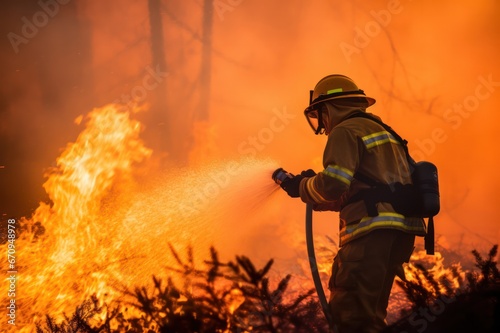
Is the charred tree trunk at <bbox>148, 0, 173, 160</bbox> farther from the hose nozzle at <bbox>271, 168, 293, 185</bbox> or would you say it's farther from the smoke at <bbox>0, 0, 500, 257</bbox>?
the hose nozzle at <bbox>271, 168, 293, 185</bbox>

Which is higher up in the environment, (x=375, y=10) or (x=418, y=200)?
(x=375, y=10)

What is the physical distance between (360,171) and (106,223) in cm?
557

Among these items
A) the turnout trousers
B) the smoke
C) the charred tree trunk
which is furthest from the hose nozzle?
the charred tree trunk

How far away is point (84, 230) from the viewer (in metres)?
6.59

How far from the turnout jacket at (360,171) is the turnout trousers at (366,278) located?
0.26ft

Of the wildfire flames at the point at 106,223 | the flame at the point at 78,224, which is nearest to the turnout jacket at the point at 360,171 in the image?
the wildfire flames at the point at 106,223

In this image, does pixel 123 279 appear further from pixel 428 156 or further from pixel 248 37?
pixel 428 156

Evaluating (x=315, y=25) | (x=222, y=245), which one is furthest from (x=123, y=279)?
(x=315, y=25)

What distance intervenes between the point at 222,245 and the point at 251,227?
2.94 feet

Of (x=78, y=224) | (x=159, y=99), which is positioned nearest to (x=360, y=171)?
(x=78, y=224)

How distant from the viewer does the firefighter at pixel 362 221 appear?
252 cm

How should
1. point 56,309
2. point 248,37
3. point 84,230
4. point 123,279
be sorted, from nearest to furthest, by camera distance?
point 56,309 → point 123,279 → point 84,230 → point 248,37

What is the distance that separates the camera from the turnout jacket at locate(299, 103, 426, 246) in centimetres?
263

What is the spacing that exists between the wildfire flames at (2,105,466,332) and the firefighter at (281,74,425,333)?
4.08ft
